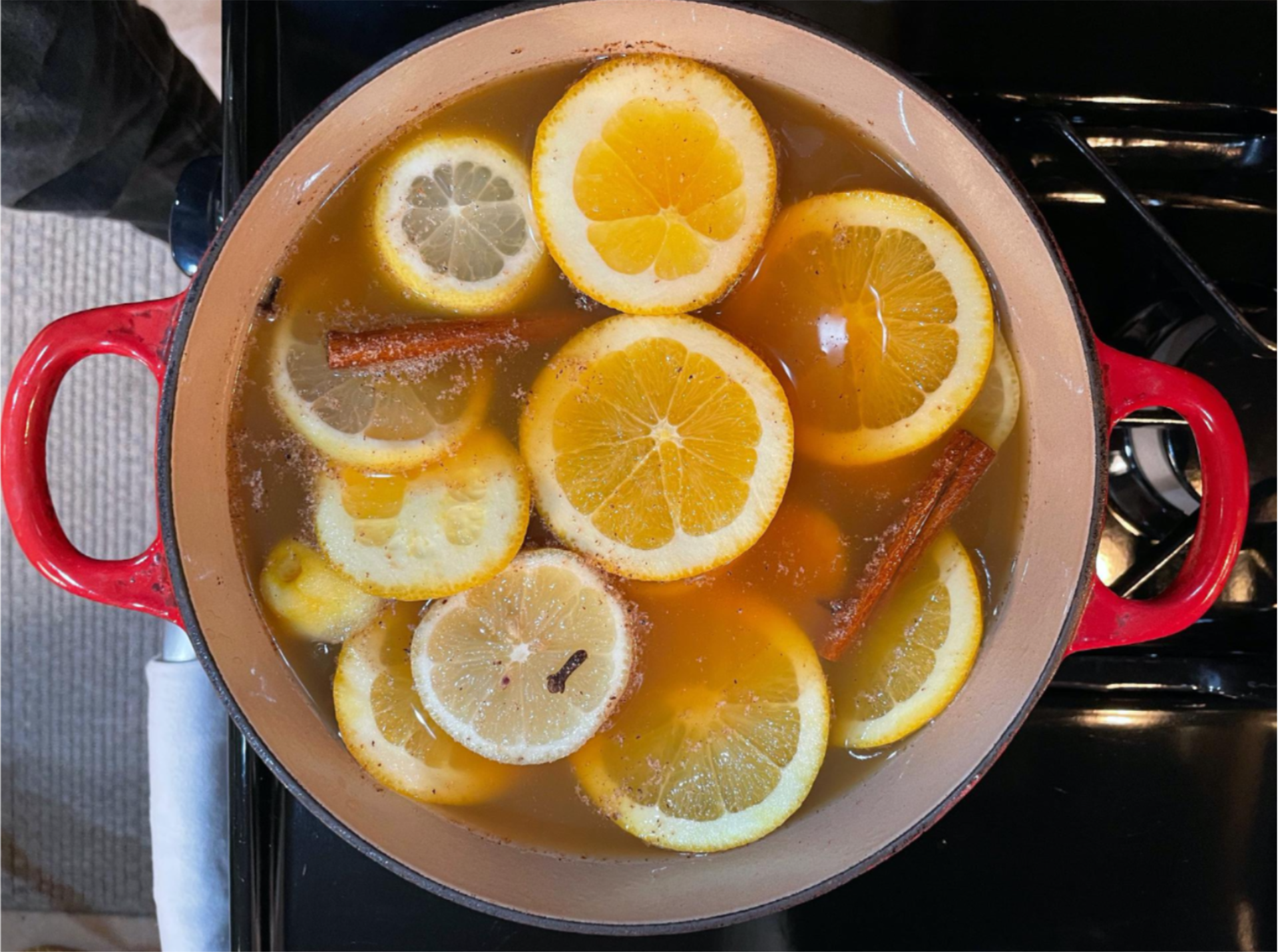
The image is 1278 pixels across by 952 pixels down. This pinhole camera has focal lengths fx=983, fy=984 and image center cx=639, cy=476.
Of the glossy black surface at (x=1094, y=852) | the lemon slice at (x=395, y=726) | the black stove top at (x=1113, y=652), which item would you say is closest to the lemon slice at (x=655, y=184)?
the black stove top at (x=1113, y=652)

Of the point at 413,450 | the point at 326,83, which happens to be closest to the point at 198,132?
the point at 326,83

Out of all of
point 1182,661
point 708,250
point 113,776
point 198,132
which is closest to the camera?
point 708,250

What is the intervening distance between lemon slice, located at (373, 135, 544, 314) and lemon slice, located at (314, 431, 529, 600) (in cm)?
15

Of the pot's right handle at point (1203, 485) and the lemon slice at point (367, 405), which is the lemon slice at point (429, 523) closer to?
the lemon slice at point (367, 405)

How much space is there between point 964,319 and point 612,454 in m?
0.33

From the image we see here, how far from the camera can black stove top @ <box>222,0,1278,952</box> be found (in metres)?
0.88

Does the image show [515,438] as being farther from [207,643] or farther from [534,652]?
[207,643]

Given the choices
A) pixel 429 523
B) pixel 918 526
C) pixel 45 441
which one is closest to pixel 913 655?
pixel 918 526

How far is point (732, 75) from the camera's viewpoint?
862mm

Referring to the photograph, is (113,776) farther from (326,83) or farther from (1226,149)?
(1226,149)

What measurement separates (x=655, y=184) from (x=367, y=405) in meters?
0.31

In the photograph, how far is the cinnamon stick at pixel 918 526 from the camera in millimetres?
884

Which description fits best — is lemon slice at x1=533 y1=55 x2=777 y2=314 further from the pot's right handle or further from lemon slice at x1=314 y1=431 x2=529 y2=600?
the pot's right handle

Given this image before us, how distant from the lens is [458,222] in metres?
0.87
